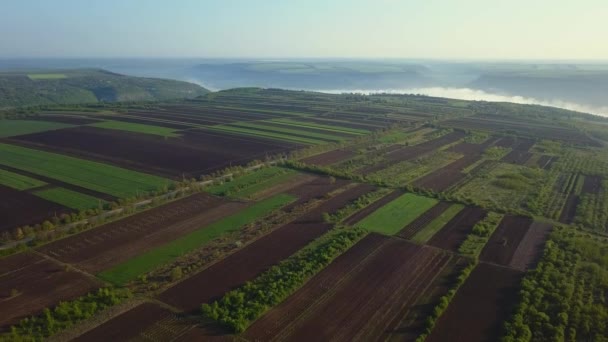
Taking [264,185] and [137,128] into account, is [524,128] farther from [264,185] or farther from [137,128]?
[137,128]

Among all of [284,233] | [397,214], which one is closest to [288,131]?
[397,214]

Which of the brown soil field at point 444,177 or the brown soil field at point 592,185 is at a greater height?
the brown soil field at point 592,185

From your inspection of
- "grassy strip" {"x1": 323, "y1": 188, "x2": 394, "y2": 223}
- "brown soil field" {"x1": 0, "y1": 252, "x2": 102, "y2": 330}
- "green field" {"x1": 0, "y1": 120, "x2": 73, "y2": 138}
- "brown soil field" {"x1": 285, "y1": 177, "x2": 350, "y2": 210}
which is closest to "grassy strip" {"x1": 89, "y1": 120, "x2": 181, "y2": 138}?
"green field" {"x1": 0, "y1": 120, "x2": 73, "y2": 138}

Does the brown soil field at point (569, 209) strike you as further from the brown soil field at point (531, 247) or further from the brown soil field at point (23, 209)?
the brown soil field at point (23, 209)

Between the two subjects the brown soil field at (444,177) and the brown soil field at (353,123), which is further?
the brown soil field at (353,123)

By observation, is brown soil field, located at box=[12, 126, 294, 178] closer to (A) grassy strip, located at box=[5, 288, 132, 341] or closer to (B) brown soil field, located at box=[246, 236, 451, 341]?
(A) grassy strip, located at box=[5, 288, 132, 341]

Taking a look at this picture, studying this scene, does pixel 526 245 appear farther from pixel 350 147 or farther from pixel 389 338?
pixel 350 147

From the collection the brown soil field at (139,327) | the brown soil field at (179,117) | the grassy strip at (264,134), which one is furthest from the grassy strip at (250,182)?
the brown soil field at (179,117)
